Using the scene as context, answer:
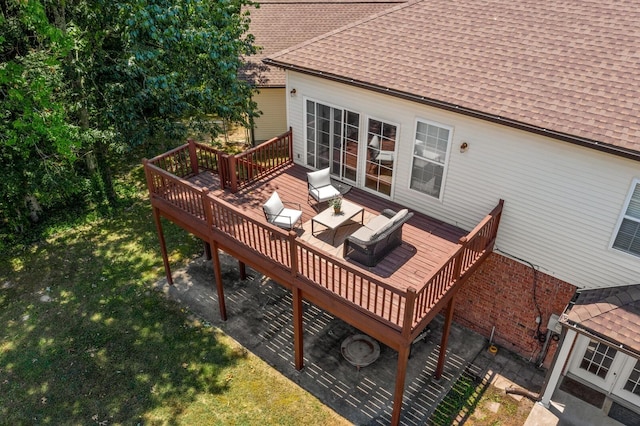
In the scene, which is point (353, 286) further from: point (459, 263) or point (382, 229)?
point (459, 263)

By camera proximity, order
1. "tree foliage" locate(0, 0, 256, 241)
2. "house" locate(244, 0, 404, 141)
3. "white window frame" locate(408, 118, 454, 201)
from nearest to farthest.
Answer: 1. "white window frame" locate(408, 118, 454, 201)
2. "tree foliage" locate(0, 0, 256, 241)
3. "house" locate(244, 0, 404, 141)

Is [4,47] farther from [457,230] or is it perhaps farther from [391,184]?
[457,230]

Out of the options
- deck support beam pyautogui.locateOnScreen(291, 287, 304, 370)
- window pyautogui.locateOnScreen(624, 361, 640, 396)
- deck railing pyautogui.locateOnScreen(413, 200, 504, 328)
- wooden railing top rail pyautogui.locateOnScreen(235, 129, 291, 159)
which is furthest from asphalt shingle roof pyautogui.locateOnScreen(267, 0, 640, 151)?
deck support beam pyautogui.locateOnScreen(291, 287, 304, 370)

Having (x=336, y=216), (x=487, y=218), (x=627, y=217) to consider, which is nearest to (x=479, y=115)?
(x=487, y=218)

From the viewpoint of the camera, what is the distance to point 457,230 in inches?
417

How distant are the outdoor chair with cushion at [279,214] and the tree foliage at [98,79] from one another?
561cm

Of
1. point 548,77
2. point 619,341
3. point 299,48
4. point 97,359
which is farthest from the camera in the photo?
point 299,48

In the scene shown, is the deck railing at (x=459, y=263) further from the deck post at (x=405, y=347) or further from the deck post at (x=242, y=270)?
the deck post at (x=242, y=270)

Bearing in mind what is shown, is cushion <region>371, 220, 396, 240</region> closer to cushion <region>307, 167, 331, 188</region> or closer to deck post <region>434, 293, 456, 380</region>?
deck post <region>434, 293, 456, 380</region>

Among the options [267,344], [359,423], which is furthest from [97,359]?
[359,423]

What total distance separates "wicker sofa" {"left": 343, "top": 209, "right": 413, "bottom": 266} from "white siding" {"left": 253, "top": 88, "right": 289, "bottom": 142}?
11.3 metres

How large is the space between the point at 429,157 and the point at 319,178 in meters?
2.81

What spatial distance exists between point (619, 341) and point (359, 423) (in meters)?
5.02

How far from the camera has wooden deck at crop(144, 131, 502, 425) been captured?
27.8ft
